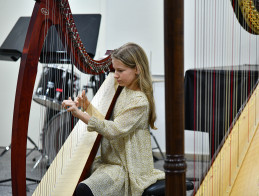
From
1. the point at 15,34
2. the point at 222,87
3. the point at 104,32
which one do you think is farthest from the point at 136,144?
the point at 104,32

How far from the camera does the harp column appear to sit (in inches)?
41.7

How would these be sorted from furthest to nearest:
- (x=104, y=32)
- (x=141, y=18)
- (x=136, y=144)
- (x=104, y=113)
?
(x=104, y=32), (x=141, y=18), (x=104, y=113), (x=136, y=144)

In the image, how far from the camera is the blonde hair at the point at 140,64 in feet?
7.00

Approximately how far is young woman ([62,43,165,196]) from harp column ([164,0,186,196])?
82cm

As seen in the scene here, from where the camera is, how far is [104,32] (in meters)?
5.42

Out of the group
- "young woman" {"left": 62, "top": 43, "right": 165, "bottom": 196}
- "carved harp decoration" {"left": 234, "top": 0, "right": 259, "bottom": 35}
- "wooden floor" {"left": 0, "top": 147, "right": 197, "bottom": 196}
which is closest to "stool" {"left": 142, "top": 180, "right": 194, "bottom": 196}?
"young woman" {"left": 62, "top": 43, "right": 165, "bottom": 196}

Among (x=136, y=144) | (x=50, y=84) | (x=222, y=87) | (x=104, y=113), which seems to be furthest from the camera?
(x=50, y=84)

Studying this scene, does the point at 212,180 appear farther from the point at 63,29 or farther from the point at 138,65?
the point at 63,29

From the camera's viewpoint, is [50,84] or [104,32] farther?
[104,32]

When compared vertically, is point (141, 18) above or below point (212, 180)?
above

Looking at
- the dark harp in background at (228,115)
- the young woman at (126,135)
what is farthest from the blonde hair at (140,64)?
the dark harp in background at (228,115)

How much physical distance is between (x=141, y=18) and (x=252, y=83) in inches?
92.7

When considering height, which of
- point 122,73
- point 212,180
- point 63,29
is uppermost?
point 63,29

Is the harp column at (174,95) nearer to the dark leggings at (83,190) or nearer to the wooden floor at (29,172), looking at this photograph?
the dark leggings at (83,190)
